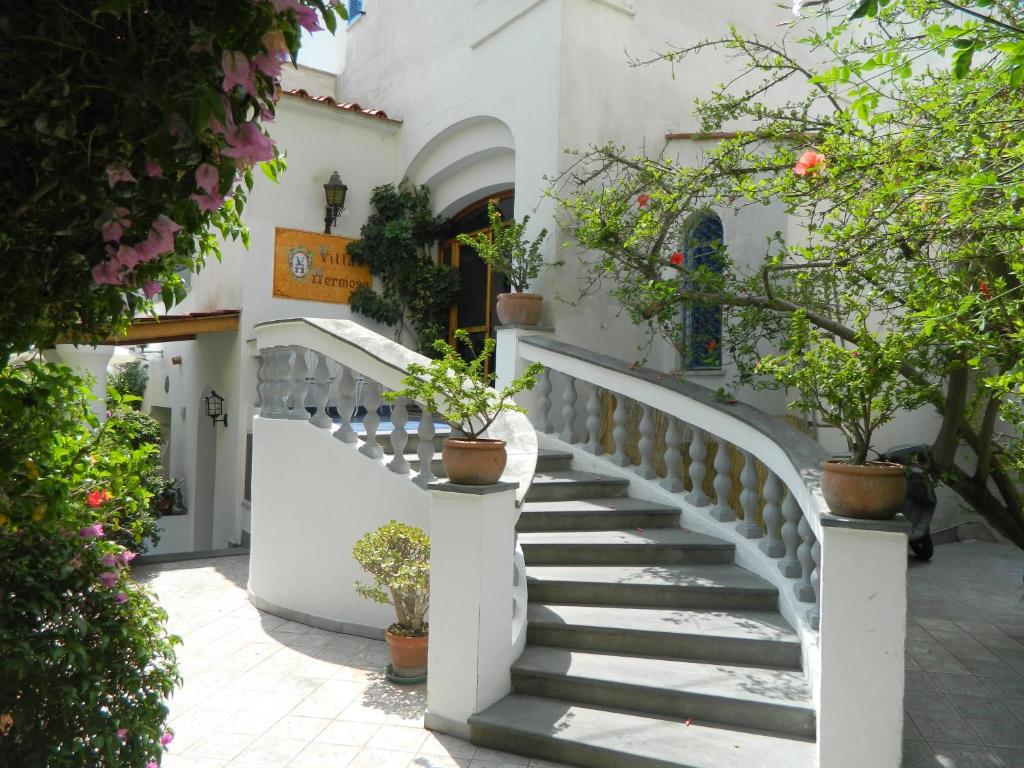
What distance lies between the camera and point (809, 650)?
3938 mm

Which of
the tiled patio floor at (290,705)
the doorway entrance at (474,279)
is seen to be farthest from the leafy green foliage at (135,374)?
the tiled patio floor at (290,705)

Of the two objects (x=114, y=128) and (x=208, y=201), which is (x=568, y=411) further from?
(x=114, y=128)

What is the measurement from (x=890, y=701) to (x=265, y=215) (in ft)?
27.9

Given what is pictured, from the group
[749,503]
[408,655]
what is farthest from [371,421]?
[749,503]

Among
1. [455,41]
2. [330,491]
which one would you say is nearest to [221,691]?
[330,491]

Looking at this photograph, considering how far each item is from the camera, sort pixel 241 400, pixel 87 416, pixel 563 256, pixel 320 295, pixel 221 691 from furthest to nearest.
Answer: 1. pixel 320 295
2. pixel 241 400
3. pixel 563 256
4. pixel 221 691
5. pixel 87 416

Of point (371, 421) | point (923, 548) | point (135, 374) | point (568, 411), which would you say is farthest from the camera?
point (135, 374)

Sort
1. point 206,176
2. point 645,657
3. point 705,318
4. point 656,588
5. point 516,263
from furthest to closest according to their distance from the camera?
point 705,318 < point 516,263 < point 656,588 < point 645,657 < point 206,176

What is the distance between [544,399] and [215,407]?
512cm

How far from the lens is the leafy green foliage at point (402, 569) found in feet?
15.2

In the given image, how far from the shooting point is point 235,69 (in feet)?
4.82

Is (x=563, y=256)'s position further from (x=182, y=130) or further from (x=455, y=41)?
(x=182, y=130)

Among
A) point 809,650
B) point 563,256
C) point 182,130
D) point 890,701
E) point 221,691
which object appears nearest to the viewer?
point 182,130

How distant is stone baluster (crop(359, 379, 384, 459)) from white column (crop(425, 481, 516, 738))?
158 centimetres
